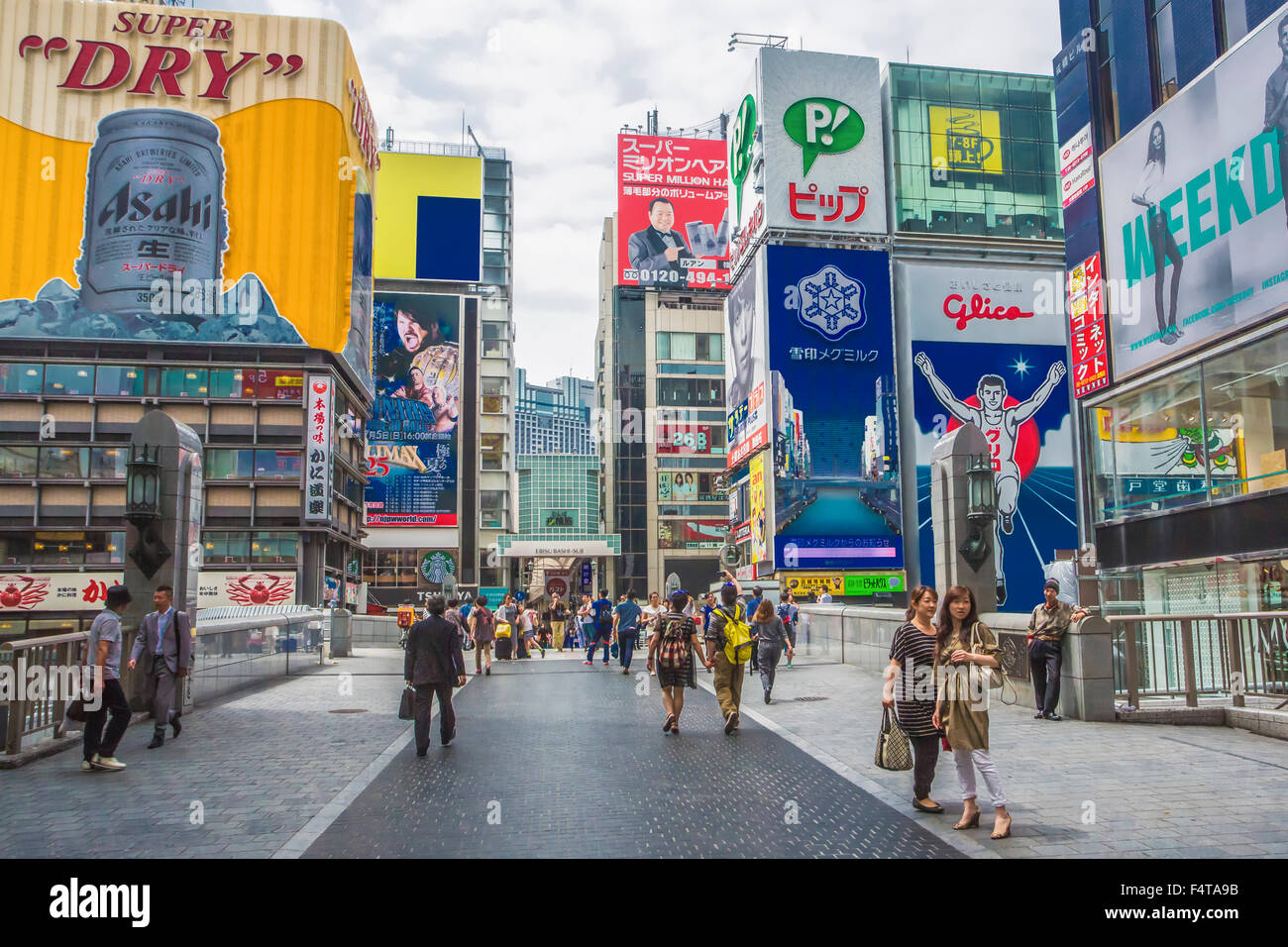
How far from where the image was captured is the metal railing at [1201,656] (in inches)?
472

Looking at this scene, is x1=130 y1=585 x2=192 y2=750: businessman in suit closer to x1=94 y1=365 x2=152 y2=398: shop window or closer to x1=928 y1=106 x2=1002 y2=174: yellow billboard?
x1=94 y1=365 x2=152 y2=398: shop window

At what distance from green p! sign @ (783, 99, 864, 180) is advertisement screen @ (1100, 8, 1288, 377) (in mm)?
32014

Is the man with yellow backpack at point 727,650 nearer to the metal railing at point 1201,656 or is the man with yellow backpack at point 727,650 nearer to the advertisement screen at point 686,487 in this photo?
the metal railing at point 1201,656

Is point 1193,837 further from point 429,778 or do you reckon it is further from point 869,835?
point 429,778

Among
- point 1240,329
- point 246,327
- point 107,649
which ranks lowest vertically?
point 107,649

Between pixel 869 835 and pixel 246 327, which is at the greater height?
pixel 246 327

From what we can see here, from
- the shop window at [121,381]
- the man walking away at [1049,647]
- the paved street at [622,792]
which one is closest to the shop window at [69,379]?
the shop window at [121,381]

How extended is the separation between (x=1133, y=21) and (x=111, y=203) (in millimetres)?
42866

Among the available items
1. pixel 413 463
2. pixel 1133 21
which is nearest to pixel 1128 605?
pixel 1133 21

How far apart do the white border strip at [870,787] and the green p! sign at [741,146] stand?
5490cm

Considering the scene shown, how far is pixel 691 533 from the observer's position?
9212cm

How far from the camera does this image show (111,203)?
49.3 metres

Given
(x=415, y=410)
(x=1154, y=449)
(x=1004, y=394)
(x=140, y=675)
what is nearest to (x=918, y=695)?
(x=140, y=675)

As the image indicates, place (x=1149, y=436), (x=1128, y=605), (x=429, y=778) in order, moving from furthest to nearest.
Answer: (x=1149, y=436) < (x=1128, y=605) < (x=429, y=778)
